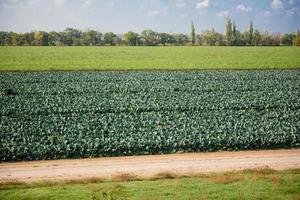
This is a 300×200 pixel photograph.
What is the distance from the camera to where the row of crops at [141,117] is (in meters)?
19.1

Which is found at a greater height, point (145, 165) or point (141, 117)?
point (141, 117)

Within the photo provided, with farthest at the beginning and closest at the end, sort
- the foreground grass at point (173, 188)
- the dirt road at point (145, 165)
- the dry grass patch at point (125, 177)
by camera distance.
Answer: the dirt road at point (145, 165)
the dry grass patch at point (125, 177)
the foreground grass at point (173, 188)

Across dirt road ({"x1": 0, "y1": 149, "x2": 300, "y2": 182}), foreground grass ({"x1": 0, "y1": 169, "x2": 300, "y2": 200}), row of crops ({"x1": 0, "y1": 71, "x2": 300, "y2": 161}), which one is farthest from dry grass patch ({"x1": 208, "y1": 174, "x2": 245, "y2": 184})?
row of crops ({"x1": 0, "y1": 71, "x2": 300, "y2": 161})

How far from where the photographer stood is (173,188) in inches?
517

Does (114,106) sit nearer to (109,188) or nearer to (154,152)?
(154,152)

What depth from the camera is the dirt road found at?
50.8 ft

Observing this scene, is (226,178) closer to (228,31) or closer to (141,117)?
(141,117)

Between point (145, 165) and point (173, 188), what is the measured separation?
12.1 ft

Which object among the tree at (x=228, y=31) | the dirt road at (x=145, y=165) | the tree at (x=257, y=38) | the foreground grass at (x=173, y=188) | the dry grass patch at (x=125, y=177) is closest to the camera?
the foreground grass at (x=173, y=188)

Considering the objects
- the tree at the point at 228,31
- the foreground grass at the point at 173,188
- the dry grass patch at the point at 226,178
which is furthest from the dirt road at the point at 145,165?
the tree at the point at 228,31

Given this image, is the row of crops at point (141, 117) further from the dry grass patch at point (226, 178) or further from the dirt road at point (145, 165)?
the dry grass patch at point (226, 178)

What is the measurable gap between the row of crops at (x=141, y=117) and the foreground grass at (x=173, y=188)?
14.6ft

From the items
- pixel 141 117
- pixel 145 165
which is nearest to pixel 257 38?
pixel 141 117

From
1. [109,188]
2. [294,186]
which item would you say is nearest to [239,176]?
[294,186]
